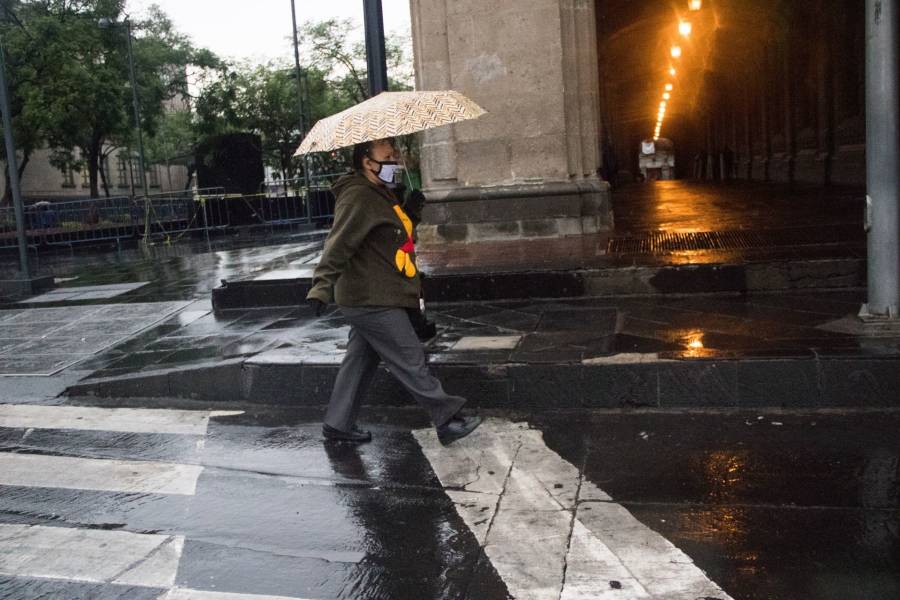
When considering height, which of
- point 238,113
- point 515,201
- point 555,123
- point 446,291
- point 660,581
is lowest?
point 660,581

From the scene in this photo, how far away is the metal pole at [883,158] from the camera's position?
18.3 ft

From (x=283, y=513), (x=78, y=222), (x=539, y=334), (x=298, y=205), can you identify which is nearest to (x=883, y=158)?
(x=539, y=334)

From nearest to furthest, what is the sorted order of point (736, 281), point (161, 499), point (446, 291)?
point (161, 499) < point (736, 281) < point (446, 291)

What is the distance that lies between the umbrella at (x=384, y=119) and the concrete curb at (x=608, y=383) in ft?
Answer: 5.79

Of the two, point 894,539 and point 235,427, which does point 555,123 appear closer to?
point 235,427

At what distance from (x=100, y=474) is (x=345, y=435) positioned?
1.41 m

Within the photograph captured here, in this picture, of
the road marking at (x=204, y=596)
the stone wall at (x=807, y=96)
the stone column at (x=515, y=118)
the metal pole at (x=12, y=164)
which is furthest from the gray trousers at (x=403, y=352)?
the stone wall at (x=807, y=96)

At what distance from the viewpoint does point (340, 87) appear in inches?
1740

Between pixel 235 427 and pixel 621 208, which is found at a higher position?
pixel 621 208

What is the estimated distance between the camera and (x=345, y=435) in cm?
520

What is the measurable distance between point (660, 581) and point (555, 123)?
8.48m

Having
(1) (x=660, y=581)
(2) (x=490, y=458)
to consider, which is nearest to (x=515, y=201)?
(2) (x=490, y=458)

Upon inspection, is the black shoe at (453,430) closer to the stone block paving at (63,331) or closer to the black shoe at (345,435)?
the black shoe at (345,435)

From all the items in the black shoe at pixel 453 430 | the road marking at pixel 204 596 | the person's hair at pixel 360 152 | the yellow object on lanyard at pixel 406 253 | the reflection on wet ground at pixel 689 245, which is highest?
the person's hair at pixel 360 152
